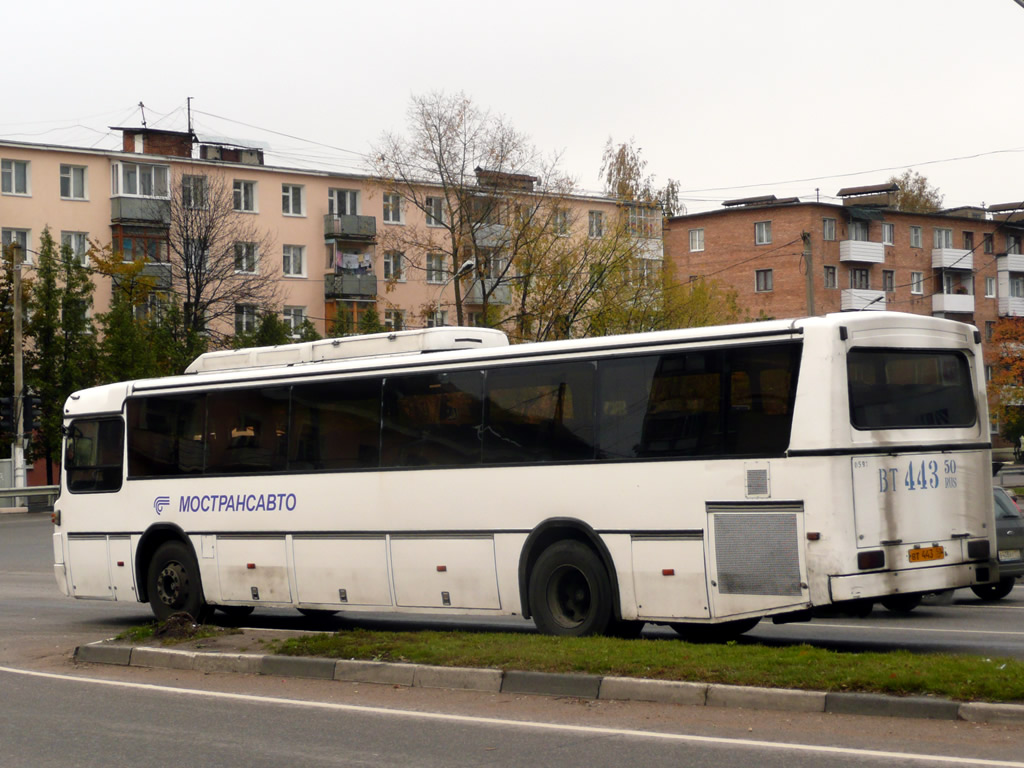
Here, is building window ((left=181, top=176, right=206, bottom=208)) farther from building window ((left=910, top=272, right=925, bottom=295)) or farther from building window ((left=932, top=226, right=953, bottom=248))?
building window ((left=932, top=226, right=953, bottom=248))

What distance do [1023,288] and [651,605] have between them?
90417mm

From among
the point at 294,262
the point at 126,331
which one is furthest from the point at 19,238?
the point at 294,262

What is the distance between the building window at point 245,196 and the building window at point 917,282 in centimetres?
4487

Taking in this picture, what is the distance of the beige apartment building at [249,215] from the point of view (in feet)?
200

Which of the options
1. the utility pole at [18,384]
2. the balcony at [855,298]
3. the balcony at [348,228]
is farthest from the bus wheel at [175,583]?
the balcony at [855,298]

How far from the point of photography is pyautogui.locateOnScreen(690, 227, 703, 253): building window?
8744cm

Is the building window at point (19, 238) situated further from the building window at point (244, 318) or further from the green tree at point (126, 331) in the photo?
the building window at point (244, 318)

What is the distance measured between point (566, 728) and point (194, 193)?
54466 millimetres

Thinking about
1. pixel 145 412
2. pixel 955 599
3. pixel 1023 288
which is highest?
pixel 1023 288

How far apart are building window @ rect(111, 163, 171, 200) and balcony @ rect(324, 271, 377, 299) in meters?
9.68

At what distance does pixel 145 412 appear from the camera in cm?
1667

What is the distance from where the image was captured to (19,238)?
61.0 m

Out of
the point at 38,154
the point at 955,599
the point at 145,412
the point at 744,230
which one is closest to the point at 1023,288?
the point at 744,230

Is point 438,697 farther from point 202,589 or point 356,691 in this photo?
point 202,589
